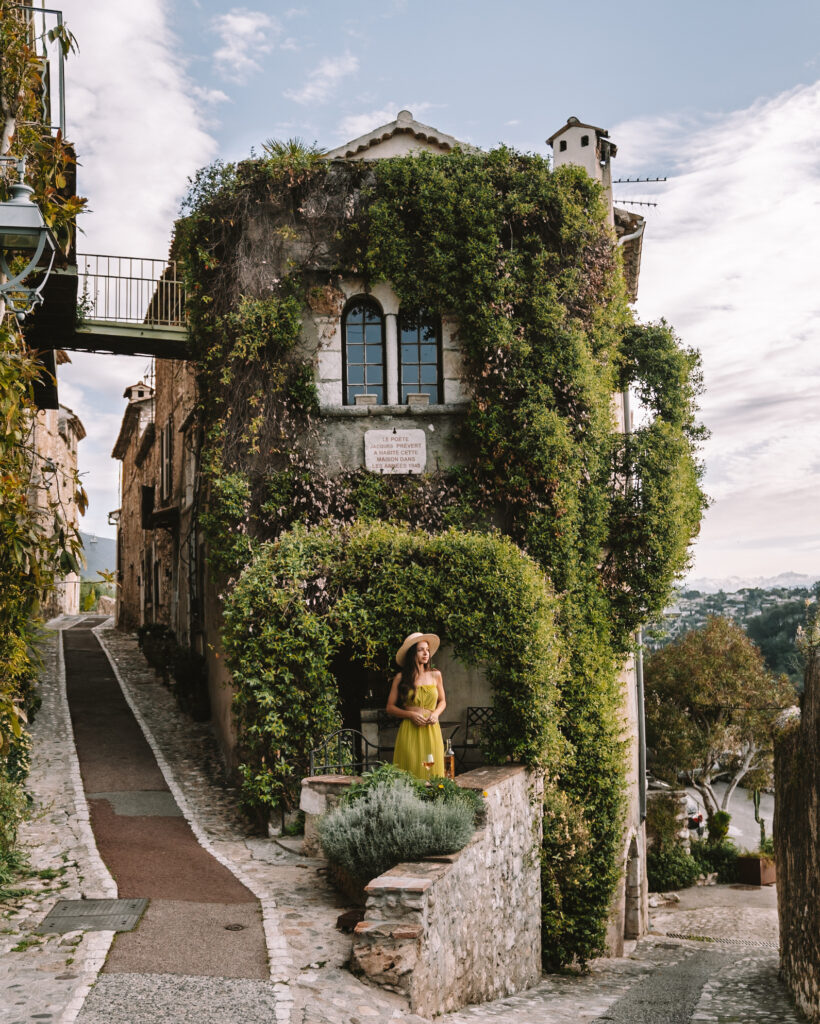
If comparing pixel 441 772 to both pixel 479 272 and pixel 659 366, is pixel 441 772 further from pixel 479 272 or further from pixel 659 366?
pixel 659 366

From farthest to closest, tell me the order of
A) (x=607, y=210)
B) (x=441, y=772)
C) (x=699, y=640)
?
1. (x=699, y=640)
2. (x=607, y=210)
3. (x=441, y=772)

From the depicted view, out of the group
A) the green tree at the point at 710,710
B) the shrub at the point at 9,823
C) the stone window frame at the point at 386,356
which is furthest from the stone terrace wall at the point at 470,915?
the green tree at the point at 710,710

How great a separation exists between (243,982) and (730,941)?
1434cm

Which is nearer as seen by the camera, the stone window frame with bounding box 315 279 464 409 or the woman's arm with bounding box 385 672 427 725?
the woman's arm with bounding box 385 672 427 725

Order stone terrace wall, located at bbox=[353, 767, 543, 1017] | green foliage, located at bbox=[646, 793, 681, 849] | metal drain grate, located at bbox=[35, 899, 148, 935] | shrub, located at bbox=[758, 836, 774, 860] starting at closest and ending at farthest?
stone terrace wall, located at bbox=[353, 767, 543, 1017] → metal drain grate, located at bbox=[35, 899, 148, 935] → green foliage, located at bbox=[646, 793, 681, 849] → shrub, located at bbox=[758, 836, 774, 860]

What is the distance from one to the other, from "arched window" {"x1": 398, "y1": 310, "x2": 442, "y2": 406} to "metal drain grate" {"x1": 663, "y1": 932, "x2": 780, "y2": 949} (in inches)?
451

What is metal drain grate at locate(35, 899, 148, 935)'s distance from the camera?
286 inches

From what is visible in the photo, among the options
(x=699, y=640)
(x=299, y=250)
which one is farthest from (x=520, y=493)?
(x=699, y=640)

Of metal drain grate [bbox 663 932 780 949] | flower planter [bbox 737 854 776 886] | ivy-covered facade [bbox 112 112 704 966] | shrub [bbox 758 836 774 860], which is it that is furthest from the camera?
shrub [bbox 758 836 774 860]

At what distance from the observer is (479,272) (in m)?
13.8

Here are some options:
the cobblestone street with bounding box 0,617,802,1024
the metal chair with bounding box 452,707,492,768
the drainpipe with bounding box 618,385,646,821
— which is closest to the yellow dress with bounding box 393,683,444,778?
the cobblestone street with bounding box 0,617,802,1024

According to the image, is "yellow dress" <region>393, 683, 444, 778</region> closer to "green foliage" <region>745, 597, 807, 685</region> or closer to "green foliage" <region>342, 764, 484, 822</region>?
"green foliage" <region>342, 764, 484, 822</region>

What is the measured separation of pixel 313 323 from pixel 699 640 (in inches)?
821

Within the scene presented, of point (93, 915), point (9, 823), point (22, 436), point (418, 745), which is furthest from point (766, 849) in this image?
point (22, 436)
